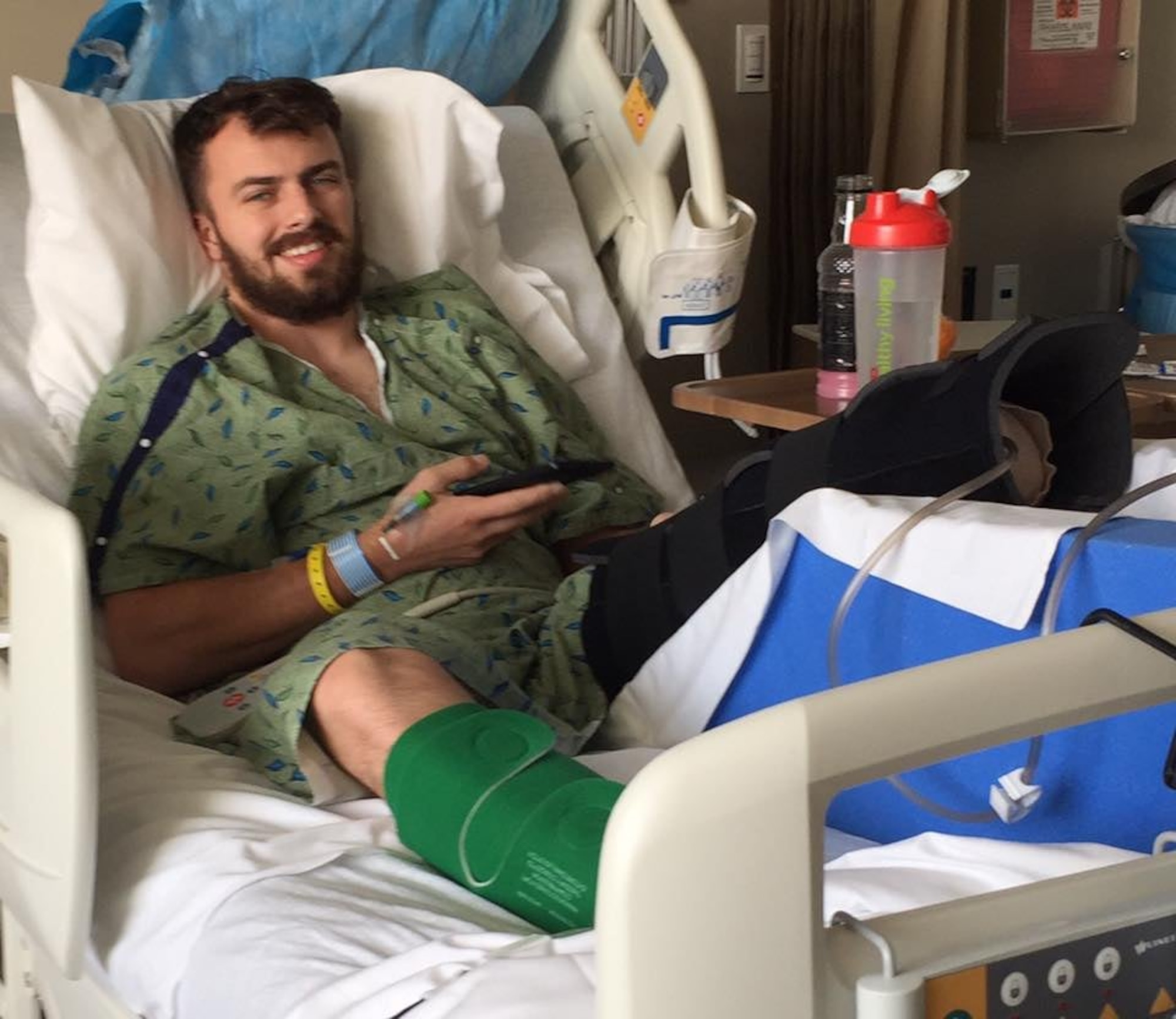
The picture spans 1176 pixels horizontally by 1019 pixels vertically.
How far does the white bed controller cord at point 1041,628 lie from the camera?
40.7 inches

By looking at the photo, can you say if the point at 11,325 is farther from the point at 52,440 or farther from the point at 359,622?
the point at 359,622

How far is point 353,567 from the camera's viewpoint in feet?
5.31

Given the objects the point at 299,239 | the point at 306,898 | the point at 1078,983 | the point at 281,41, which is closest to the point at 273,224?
the point at 299,239

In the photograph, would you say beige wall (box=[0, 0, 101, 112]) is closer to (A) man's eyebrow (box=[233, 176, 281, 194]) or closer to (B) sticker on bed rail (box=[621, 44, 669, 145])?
(A) man's eyebrow (box=[233, 176, 281, 194])

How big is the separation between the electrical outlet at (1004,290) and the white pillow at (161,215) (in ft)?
5.44

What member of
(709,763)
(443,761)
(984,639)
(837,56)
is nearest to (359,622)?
(443,761)

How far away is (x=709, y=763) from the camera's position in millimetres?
650

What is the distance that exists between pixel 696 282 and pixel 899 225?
36 centimetres

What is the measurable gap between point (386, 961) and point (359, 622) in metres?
0.47

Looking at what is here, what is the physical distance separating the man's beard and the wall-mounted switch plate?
3.88 ft

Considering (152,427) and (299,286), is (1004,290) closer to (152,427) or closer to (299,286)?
(299,286)

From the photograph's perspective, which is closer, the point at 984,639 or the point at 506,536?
the point at 984,639

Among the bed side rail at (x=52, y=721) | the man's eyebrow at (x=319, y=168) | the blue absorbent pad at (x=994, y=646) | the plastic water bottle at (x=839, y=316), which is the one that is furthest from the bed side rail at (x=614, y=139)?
the bed side rail at (x=52, y=721)

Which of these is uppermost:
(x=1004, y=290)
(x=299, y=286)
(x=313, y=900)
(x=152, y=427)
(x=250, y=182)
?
(x=250, y=182)
